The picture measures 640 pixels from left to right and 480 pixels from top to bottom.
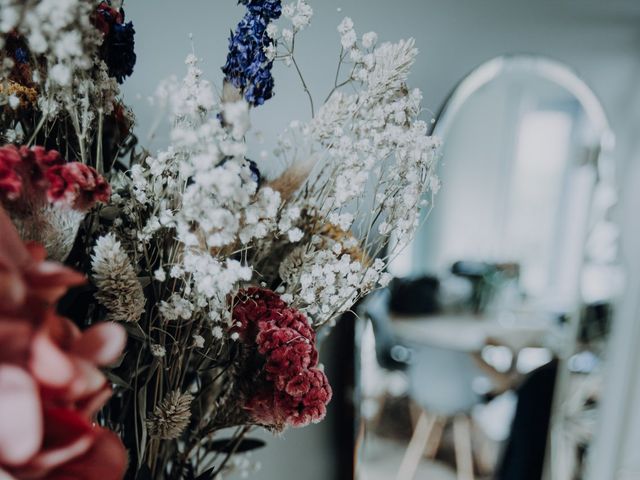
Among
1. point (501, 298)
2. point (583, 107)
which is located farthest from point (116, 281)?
point (583, 107)

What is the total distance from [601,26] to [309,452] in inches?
44.6

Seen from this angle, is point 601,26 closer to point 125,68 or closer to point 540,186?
point 540,186

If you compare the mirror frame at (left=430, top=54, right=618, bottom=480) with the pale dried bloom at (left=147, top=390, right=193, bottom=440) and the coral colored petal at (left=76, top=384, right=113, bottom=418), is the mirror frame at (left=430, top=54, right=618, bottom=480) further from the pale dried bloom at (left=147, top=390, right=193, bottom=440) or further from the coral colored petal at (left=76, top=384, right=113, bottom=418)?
the coral colored petal at (left=76, top=384, right=113, bottom=418)

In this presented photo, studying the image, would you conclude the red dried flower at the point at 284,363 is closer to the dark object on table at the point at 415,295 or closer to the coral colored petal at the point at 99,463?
the coral colored petal at the point at 99,463

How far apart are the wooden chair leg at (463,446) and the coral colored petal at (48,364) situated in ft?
3.53

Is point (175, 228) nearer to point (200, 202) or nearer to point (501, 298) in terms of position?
point (200, 202)

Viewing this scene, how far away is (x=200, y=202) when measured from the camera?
17.3 inches

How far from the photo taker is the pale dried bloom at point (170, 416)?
0.52m

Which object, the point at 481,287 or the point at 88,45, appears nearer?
the point at 88,45

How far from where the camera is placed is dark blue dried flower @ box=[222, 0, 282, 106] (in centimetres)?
51

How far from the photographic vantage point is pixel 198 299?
0.49 m

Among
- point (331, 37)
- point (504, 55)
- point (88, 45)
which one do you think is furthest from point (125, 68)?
point (504, 55)

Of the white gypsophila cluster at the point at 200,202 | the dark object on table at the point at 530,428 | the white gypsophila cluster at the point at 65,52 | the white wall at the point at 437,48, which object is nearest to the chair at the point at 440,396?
the dark object on table at the point at 530,428

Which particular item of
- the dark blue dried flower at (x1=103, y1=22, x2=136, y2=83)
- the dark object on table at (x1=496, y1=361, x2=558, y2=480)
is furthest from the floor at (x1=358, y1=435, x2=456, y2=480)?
the dark blue dried flower at (x1=103, y1=22, x2=136, y2=83)
